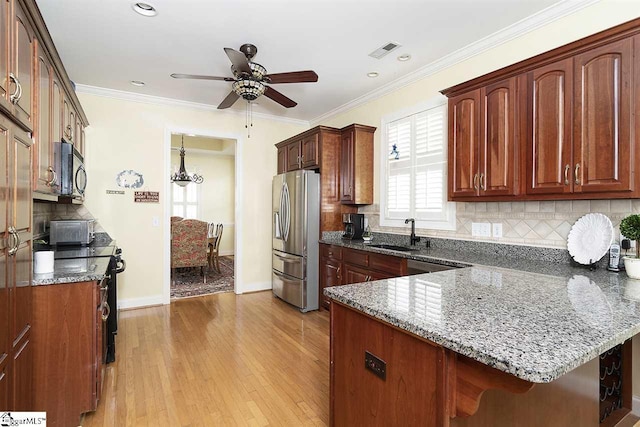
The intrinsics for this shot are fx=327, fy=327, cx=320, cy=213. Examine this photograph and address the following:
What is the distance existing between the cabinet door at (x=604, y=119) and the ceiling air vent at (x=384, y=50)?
144 centimetres

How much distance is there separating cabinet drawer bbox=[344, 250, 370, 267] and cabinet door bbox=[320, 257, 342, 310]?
18 centimetres

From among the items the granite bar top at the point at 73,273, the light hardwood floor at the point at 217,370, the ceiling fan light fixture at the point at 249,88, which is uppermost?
the ceiling fan light fixture at the point at 249,88

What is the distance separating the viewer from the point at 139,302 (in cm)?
429

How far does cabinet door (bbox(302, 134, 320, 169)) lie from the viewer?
4.28 m

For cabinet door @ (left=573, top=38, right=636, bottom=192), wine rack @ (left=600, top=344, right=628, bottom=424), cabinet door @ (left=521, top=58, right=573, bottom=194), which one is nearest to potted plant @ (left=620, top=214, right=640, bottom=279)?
cabinet door @ (left=573, top=38, right=636, bottom=192)

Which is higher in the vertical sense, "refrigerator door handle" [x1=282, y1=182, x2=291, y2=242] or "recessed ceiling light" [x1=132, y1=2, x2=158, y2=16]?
"recessed ceiling light" [x1=132, y1=2, x2=158, y2=16]

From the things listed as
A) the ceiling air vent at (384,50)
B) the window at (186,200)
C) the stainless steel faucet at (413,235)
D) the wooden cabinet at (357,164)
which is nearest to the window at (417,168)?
the stainless steel faucet at (413,235)

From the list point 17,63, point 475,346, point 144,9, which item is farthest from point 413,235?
point 17,63

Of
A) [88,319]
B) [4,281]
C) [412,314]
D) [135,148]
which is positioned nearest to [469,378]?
[412,314]

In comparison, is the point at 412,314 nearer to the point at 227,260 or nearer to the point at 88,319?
the point at 88,319

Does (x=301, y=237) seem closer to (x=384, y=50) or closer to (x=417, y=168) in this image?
(x=417, y=168)

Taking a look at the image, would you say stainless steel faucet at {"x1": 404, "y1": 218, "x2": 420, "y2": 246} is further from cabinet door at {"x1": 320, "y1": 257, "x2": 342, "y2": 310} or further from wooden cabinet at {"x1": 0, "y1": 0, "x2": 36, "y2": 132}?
wooden cabinet at {"x1": 0, "y1": 0, "x2": 36, "y2": 132}

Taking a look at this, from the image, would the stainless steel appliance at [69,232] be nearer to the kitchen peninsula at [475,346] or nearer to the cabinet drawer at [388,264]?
the cabinet drawer at [388,264]

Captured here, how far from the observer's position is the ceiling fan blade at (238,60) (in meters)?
2.38
